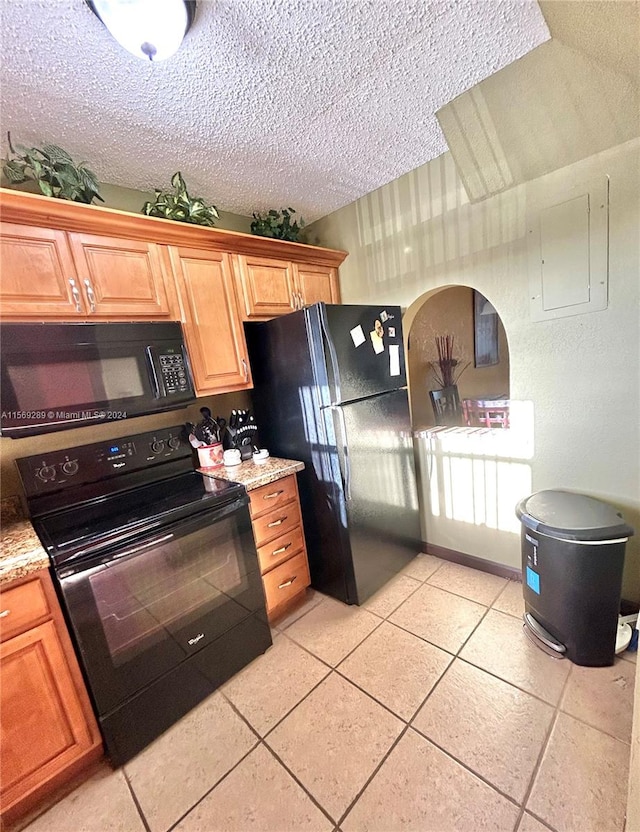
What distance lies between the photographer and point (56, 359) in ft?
4.40

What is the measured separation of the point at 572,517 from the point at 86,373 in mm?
2213

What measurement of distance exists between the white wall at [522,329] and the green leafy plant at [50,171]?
1.62 m

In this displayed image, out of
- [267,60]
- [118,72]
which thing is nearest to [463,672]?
[267,60]

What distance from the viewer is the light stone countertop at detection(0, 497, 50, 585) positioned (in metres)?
1.08

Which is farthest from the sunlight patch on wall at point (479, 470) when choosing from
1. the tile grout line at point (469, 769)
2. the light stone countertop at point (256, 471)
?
the tile grout line at point (469, 769)

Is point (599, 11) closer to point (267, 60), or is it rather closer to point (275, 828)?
point (267, 60)

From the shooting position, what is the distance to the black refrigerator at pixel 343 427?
1790 millimetres

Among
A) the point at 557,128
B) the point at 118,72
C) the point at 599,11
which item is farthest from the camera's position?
the point at 557,128

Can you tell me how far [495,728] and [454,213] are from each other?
2.45 meters

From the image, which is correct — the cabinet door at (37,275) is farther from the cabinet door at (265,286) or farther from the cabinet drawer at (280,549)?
the cabinet drawer at (280,549)

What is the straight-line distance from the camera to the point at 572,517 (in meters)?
1.48

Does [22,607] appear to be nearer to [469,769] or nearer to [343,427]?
[343,427]

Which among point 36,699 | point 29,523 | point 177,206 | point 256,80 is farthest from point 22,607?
point 256,80

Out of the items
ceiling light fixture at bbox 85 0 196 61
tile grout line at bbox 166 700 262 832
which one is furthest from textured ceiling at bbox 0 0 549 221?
tile grout line at bbox 166 700 262 832
